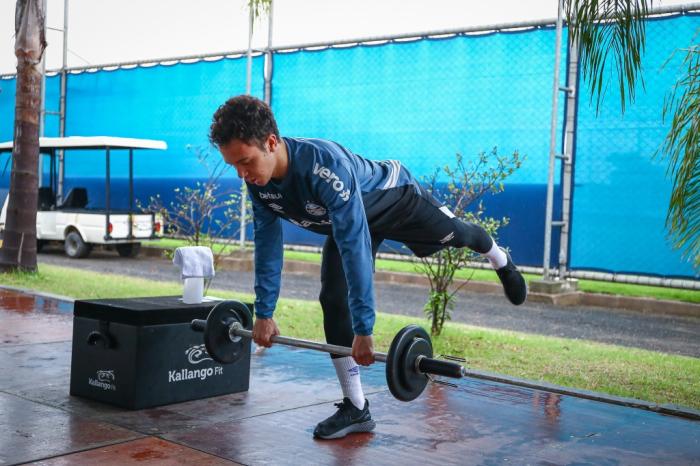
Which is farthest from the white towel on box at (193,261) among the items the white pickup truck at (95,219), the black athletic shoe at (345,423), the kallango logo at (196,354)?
the white pickup truck at (95,219)

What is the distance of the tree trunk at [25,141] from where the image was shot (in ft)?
29.7

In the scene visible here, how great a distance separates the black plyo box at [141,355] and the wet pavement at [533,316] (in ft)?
9.68

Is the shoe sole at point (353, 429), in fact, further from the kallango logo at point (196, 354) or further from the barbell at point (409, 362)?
the kallango logo at point (196, 354)

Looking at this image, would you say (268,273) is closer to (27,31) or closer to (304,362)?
(304,362)

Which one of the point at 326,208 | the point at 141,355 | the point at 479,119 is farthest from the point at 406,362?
the point at 479,119

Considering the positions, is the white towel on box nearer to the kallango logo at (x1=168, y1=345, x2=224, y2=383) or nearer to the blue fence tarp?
the kallango logo at (x1=168, y1=345, x2=224, y2=383)

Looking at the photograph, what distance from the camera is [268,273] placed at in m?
3.67

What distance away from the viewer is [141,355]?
4.00 meters

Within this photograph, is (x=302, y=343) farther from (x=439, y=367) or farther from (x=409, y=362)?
(x=439, y=367)

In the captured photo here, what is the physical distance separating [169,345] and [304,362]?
4.34 ft

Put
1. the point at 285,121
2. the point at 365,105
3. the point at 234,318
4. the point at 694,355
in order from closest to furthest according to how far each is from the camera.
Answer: the point at 234,318 < the point at 694,355 < the point at 365,105 < the point at 285,121

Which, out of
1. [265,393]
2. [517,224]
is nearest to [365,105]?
[517,224]

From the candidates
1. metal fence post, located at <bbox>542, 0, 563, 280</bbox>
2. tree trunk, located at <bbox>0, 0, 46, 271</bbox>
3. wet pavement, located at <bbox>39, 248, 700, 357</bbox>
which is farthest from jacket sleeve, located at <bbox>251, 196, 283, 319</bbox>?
tree trunk, located at <bbox>0, 0, 46, 271</bbox>

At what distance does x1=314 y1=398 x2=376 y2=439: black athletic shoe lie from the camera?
369 centimetres
